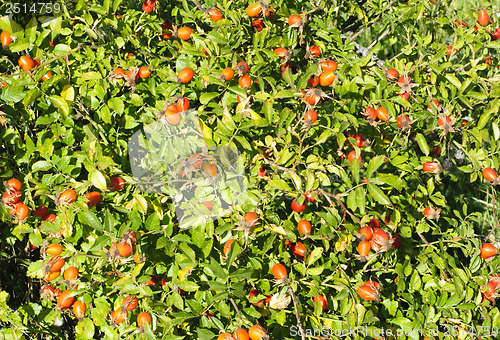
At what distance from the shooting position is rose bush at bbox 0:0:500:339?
1.33 meters

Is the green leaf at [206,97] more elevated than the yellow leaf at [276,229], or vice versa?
the green leaf at [206,97]

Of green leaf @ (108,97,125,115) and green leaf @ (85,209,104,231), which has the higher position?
green leaf @ (108,97,125,115)

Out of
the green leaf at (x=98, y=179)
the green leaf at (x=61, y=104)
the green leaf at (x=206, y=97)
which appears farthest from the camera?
the green leaf at (x=206, y=97)

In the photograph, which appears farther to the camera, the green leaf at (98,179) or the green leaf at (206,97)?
the green leaf at (206,97)

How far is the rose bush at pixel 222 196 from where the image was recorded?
4.38ft

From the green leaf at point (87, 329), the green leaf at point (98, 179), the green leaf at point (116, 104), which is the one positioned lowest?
the green leaf at point (87, 329)

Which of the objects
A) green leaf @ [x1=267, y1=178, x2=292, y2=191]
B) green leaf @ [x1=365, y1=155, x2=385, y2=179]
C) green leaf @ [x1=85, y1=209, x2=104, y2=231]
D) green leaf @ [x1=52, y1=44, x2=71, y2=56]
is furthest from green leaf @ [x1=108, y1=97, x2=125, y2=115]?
green leaf @ [x1=365, y1=155, x2=385, y2=179]

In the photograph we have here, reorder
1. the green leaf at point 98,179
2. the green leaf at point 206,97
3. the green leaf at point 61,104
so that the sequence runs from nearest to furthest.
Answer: the green leaf at point 98,179 → the green leaf at point 61,104 → the green leaf at point 206,97

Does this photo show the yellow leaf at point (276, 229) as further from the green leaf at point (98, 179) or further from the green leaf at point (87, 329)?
the green leaf at point (87, 329)

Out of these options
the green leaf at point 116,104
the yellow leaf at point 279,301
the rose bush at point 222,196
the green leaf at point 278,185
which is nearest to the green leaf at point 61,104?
the rose bush at point 222,196

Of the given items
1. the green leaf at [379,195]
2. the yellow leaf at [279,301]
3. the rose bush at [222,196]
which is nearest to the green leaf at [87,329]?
the rose bush at [222,196]

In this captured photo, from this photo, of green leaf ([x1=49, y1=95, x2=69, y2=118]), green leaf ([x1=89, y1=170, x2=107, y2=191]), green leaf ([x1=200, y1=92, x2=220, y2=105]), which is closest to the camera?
green leaf ([x1=89, y1=170, x2=107, y2=191])

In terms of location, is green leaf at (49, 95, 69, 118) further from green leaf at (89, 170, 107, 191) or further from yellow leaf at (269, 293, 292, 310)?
yellow leaf at (269, 293, 292, 310)

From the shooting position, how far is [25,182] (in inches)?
58.2
